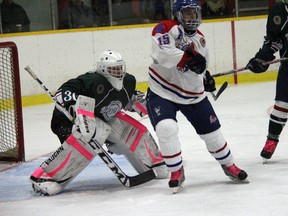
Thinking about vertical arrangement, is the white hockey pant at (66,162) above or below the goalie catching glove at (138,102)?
below

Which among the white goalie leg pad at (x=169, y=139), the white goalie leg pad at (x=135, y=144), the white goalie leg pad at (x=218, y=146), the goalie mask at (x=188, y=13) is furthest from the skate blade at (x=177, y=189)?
the goalie mask at (x=188, y=13)

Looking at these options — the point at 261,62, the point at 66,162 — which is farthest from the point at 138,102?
the point at 261,62

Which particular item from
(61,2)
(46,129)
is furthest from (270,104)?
(61,2)

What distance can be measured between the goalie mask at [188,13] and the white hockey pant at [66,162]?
2.38 feet

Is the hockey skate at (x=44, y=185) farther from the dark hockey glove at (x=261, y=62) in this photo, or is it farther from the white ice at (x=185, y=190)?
the dark hockey glove at (x=261, y=62)

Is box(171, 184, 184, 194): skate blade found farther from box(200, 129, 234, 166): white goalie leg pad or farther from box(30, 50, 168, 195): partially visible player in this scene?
box(30, 50, 168, 195): partially visible player

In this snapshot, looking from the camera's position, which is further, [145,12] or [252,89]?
[145,12]

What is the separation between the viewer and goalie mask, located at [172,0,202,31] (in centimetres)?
373

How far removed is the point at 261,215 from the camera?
10.5ft

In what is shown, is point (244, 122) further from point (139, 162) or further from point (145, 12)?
point (145, 12)

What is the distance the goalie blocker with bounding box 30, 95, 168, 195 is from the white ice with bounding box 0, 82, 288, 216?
85mm

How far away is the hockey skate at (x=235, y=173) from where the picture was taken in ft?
12.6

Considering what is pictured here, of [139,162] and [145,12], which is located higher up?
[145,12]

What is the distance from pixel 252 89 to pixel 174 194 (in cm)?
469
